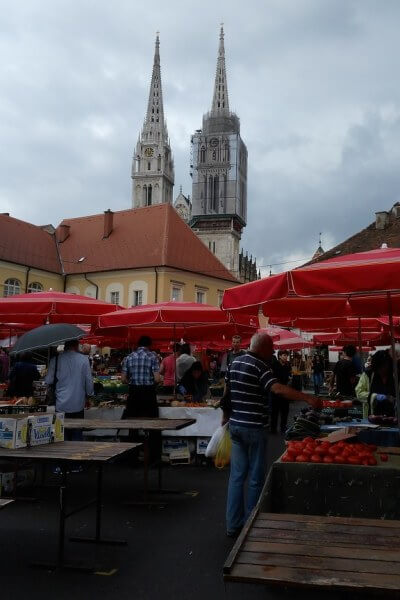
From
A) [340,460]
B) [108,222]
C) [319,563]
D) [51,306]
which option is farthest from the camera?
[108,222]

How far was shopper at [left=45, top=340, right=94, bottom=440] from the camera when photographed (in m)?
8.38

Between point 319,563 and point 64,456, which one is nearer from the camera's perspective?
point 319,563

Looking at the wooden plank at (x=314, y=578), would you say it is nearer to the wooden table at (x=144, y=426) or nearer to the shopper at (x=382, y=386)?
the wooden table at (x=144, y=426)

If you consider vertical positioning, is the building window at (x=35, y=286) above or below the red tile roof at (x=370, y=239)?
below

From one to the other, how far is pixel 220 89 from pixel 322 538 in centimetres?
12166

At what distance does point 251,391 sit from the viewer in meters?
5.39

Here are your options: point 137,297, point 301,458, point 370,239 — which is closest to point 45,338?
point 301,458

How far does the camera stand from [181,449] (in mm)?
9453

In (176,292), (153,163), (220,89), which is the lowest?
(176,292)

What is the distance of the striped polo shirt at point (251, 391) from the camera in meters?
5.38

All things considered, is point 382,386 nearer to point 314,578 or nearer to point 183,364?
point 314,578

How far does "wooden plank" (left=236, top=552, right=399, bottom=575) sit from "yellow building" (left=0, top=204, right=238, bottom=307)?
1629 inches

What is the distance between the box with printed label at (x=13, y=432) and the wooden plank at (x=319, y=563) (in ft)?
9.44

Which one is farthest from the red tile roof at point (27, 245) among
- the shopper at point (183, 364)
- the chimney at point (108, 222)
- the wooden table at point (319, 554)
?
the wooden table at point (319, 554)
